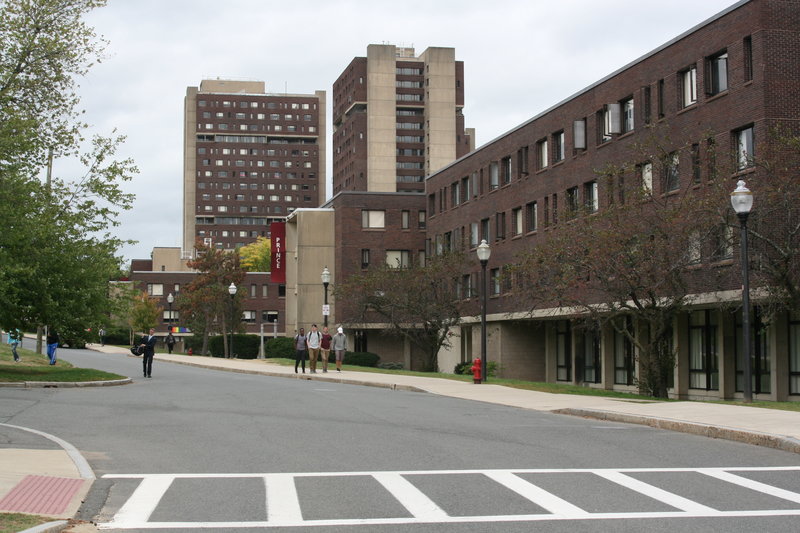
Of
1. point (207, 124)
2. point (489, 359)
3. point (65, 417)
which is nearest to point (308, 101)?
point (207, 124)

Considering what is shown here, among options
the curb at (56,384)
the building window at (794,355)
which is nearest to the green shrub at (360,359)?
the building window at (794,355)

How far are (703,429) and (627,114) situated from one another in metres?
27.3

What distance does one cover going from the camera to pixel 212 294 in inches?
3044

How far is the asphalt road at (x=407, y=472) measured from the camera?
839 centimetres

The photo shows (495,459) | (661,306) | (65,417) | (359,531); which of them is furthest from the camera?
(661,306)

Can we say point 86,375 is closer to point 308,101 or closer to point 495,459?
point 495,459

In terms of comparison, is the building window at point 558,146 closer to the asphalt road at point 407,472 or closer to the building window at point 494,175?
the building window at point 494,175

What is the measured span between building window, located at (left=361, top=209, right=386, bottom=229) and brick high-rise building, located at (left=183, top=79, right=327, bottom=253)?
115919mm

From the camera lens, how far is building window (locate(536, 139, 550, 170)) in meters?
48.2

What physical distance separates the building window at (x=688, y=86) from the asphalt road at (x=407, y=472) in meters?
20.1

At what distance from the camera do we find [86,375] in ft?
100

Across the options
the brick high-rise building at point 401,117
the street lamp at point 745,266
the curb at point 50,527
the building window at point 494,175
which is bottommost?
the curb at point 50,527

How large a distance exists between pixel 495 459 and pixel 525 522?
415 centimetres

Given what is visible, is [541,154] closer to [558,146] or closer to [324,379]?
[558,146]
